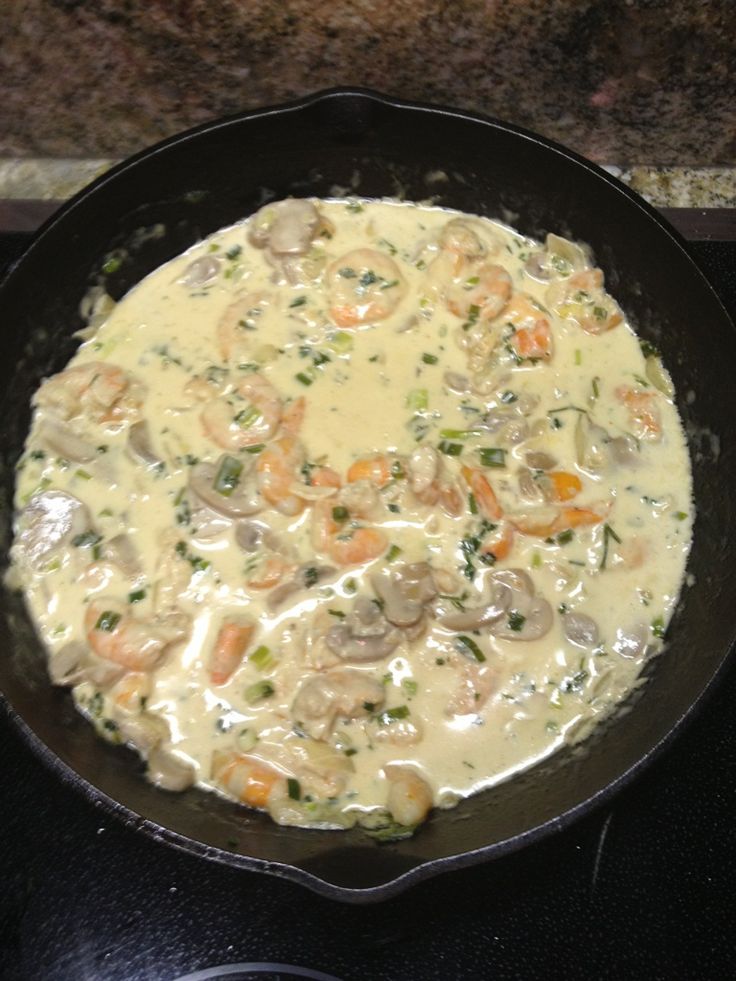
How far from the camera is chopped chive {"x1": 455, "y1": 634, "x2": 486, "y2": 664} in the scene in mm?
2191

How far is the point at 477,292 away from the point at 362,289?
12.0 inches

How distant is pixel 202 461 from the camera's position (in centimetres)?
237

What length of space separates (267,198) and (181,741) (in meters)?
1.50

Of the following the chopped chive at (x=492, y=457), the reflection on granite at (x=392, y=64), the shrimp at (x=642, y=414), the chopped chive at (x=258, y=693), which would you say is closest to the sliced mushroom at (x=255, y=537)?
the chopped chive at (x=258, y=693)

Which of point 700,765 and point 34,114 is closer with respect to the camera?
point 700,765

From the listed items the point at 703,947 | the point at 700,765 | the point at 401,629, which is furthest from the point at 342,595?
the point at 703,947

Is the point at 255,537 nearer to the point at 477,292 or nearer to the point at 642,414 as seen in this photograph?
the point at 477,292

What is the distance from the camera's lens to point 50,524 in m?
2.33

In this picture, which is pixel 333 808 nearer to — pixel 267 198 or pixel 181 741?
pixel 181 741

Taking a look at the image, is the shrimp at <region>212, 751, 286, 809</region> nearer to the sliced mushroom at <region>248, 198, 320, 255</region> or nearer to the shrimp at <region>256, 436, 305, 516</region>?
the shrimp at <region>256, 436, 305, 516</region>

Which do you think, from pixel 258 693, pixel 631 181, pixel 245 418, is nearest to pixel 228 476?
pixel 245 418

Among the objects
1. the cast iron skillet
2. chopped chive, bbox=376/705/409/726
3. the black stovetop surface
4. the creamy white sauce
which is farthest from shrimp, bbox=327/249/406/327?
the black stovetop surface

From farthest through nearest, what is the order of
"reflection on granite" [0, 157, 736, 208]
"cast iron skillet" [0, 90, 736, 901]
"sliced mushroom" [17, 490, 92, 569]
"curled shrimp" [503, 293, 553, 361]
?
"reflection on granite" [0, 157, 736, 208] → "curled shrimp" [503, 293, 553, 361] → "sliced mushroom" [17, 490, 92, 569] → "cast iron skillet" [0, 90, 736, 901]

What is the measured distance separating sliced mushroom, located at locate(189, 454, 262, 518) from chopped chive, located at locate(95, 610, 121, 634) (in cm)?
34
